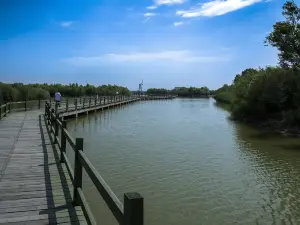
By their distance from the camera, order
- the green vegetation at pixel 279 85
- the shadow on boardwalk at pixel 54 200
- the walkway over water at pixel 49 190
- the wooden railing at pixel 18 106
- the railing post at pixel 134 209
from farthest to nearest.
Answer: the green vegetation at pixel 279 85 < the wooden railing at pixel 18 106 < the shadow on boardwalk at pixel 54 200 < the walkway over water at pixel 49 190 < the railing post at pixel 134 209

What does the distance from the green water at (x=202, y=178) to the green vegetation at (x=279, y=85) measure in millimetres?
10344

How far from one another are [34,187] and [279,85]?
84.1 feet

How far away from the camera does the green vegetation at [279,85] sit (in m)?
28.9

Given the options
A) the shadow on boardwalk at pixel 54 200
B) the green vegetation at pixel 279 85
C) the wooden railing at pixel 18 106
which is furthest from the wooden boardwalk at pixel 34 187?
the green vegetation at pixel 279 85

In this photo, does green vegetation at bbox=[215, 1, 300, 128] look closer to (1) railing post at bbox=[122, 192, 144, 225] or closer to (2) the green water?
(2) the green water

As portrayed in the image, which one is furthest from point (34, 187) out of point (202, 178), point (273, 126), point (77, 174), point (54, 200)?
point (273, 126)

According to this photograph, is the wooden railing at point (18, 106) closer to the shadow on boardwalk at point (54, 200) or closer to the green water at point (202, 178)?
the green water at point (202, 178)

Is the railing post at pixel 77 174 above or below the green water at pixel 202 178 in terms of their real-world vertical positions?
above

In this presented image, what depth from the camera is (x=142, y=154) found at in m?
14.8

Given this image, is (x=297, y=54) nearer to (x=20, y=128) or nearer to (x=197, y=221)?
(x=20, y=128)

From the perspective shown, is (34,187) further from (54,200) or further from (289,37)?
(289,37)

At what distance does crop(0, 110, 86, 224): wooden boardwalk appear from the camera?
5.25 m

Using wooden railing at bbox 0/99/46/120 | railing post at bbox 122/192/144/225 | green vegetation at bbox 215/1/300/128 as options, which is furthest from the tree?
railing post at bbox 122/192/144/225

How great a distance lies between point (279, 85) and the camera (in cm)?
2877
